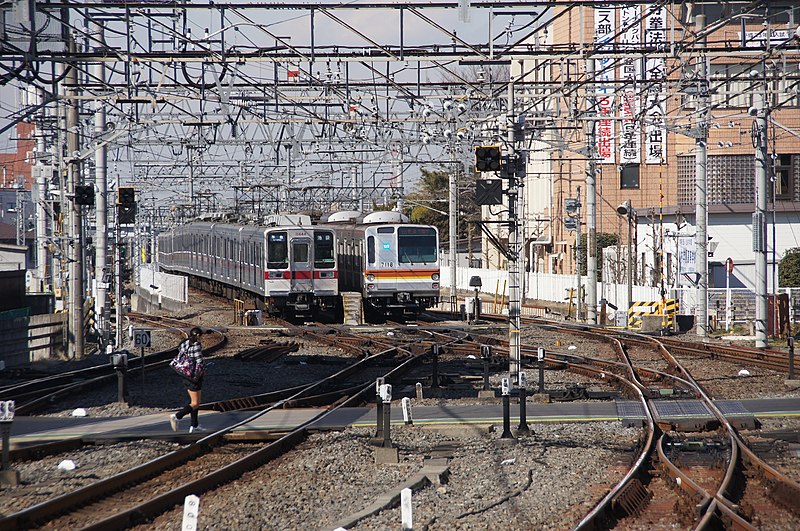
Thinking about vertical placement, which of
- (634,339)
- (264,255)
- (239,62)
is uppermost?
(239,62)

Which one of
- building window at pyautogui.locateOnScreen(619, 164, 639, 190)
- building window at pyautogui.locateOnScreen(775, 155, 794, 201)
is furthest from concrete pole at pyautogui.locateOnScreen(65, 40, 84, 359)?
building window at pyautogui.locateOnScreen(775, 155, 794, 201)

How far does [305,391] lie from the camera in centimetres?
1571

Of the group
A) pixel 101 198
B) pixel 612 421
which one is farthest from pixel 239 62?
pixel 612 421

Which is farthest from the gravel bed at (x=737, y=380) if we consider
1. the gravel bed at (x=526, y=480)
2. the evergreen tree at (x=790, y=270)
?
the evergreen tree at (x=790, y=270)

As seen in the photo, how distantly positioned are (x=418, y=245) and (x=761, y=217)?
11181 mm

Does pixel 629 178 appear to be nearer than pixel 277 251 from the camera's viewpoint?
No

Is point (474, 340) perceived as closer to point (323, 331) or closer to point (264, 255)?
point (323, 331)

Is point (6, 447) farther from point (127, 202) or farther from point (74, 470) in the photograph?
point (127, 202)

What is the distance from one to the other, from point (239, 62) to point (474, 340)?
30.9 ft

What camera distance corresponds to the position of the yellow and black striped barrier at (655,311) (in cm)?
2834

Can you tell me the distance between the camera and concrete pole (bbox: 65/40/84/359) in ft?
72.1

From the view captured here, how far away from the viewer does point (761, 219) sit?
20.8m

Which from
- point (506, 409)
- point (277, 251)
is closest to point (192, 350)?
point (506, 409)

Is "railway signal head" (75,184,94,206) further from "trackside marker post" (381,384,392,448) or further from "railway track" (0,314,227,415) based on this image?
"trackside marker post" (381,384,392,448)
